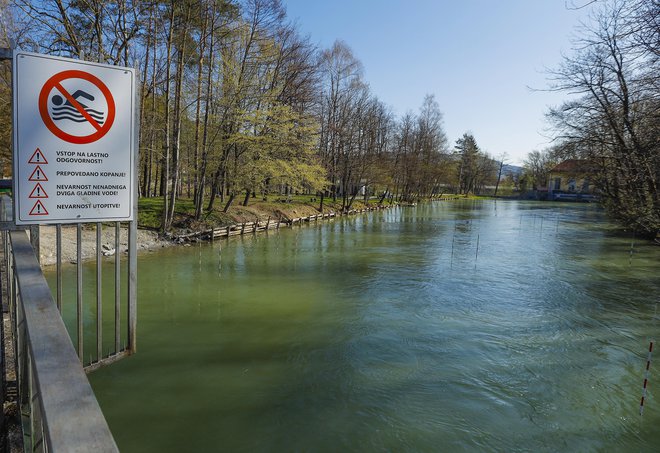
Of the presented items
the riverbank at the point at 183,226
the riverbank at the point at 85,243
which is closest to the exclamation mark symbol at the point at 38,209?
the riverbank at the point at 183,226

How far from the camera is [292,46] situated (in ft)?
93.7

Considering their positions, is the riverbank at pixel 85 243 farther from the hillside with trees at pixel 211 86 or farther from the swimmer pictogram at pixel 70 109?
the swimmer pictogram at pixel 70 109

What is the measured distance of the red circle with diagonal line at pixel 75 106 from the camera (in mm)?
2990

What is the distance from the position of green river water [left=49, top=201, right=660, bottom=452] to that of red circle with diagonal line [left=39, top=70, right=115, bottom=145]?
12.6 feet

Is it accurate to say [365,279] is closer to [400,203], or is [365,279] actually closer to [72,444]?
[72,444]

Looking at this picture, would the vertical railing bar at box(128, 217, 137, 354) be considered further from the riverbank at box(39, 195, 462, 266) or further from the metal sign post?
the riverbank at box(39, 195, 462, 266)

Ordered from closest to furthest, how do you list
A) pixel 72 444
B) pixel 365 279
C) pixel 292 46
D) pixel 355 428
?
pixel 72 444
pixel 355 428
pixel 365 279
pixel 292 46

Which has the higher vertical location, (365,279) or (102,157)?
(102,157)

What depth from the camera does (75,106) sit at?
3100 mm

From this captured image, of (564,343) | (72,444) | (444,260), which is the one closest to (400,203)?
(444,260)

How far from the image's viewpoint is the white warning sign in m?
2.95

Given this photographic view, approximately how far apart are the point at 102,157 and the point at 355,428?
180 inches

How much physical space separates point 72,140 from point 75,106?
0.25 meters

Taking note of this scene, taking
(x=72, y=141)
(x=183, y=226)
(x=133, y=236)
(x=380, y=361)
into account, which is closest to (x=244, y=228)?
(x=183, y=226)
